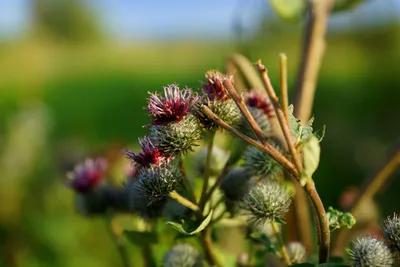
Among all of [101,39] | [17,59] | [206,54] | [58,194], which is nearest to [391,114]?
[58,194]

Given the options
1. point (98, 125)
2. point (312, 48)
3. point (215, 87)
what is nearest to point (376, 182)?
point (312, 48)

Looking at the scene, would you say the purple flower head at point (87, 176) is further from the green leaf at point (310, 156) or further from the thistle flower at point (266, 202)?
the green leaf at point (310, 156)

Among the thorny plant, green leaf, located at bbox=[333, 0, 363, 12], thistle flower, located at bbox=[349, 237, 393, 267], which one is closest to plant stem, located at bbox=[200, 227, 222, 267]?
the thorny plant

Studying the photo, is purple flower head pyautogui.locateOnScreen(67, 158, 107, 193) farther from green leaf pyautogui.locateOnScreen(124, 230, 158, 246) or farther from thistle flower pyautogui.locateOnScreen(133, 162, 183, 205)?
thistle flower pyautogui.locateOnScreen(133, 162, 183, 205)

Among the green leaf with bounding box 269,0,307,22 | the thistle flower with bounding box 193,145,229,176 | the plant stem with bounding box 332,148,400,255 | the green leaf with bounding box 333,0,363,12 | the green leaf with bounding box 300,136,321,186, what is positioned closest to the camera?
the green leaf with bounding box 300,136,321,186

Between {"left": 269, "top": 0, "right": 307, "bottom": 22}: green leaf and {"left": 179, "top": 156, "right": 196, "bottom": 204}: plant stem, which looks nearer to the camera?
{"left": 179, "top": 156, "right": 196, "bottom": 204}: plant stem

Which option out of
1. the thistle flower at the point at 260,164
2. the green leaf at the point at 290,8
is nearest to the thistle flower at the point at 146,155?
the thistle flower at the point at 260,164

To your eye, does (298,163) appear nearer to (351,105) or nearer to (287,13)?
(287,13)
